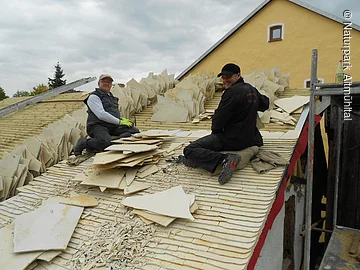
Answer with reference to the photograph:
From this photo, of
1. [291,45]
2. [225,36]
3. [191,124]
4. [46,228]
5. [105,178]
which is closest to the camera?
[46,228]

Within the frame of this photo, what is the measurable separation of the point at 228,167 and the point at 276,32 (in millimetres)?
11146

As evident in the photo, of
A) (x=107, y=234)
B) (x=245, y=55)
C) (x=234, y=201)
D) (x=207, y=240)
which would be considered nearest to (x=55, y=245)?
(x=107, y=234)

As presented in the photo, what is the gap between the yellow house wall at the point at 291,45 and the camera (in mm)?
11062

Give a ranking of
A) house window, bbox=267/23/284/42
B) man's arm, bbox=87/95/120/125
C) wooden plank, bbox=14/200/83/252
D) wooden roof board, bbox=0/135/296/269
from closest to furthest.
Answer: wooden roof board, bbox=0/135/296/269, wooden plank, bbox=14/200/83/252, man's arm, bbox=87/95/120/125, house window, bbox=267/23/284/42

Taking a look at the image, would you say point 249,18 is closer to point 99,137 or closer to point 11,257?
point 99,137

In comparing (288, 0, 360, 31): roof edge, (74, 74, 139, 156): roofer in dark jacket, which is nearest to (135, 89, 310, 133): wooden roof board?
(74, 74, 139, 156): roofer in dark jacket

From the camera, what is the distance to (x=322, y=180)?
6.54 m

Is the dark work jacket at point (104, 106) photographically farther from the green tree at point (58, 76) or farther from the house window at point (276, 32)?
the green tree at point (58, 76)

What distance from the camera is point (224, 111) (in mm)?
3340

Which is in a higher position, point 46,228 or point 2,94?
point 2,94

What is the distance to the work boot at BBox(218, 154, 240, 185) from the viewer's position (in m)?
3.31

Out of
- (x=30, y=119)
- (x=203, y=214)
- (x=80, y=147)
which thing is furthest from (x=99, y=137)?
(x=30, y=119)

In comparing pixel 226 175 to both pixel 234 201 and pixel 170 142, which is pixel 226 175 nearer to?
pixel 234 201

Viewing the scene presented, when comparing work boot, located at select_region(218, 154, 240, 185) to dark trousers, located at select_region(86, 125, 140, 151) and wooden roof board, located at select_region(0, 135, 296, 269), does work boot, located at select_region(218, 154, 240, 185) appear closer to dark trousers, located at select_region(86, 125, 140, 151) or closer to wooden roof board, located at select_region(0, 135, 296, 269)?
wooden roof board, located at select_region(0, 135, 296, 269)
